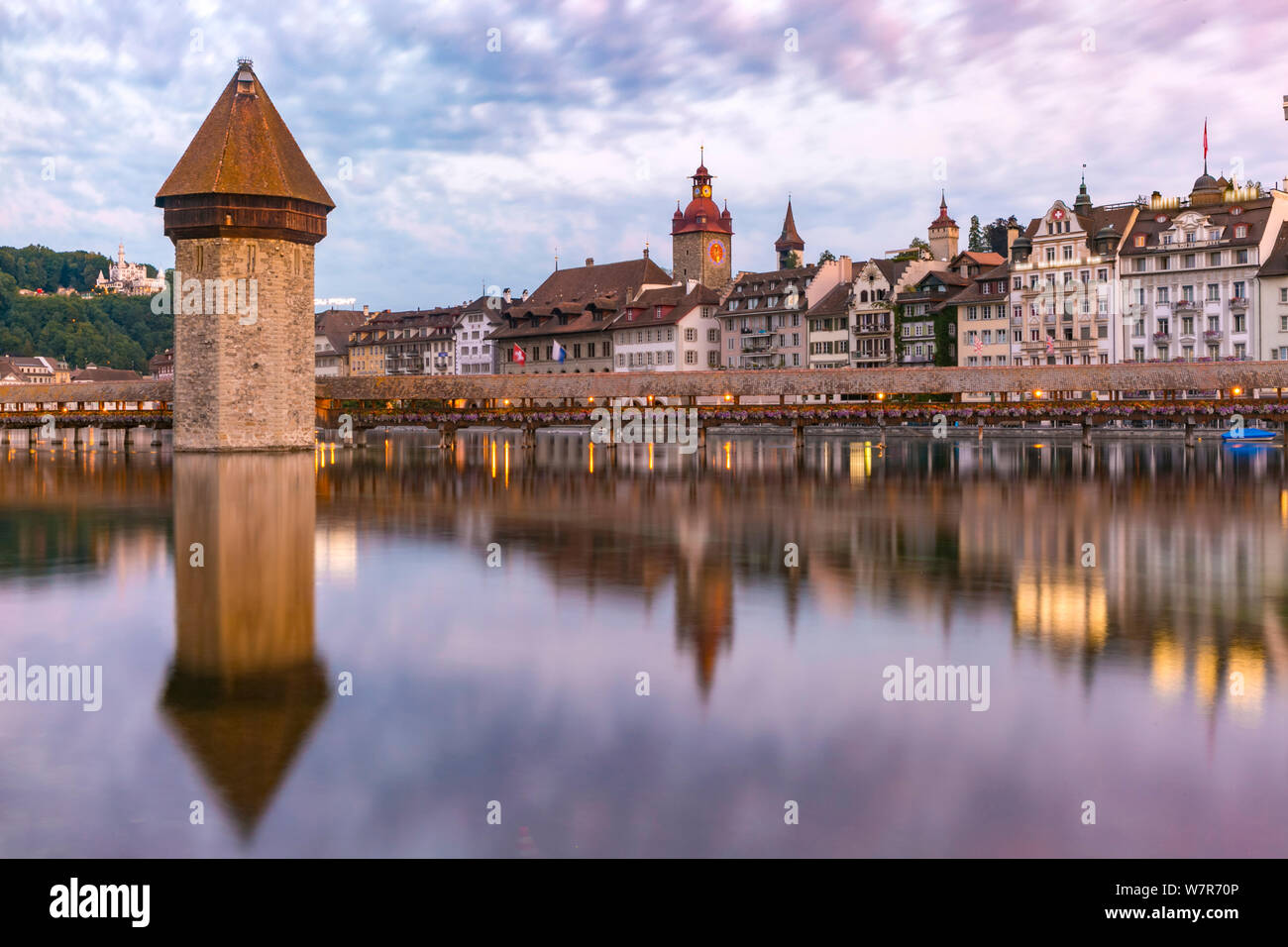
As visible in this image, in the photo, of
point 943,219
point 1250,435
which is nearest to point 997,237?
point 943,219

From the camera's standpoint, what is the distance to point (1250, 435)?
177 ft

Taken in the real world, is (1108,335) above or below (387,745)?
above

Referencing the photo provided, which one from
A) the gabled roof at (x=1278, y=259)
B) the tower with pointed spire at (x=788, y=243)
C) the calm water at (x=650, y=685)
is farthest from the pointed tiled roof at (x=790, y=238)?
the calm water at (x=650, y=685)

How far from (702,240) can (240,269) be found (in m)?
51.2

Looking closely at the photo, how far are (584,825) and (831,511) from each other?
17.1 meters

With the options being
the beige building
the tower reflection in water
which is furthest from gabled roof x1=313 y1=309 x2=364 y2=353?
the tower reflection in water

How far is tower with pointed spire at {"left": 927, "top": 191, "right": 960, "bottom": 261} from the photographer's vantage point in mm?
89438

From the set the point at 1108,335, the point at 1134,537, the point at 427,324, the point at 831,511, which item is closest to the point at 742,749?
the point at 1134,537

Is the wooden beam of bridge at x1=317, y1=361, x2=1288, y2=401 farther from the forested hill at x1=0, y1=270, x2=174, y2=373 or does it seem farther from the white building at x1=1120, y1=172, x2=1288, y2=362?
the forested hill at x1=0, y1=270, x2=174, y2=373

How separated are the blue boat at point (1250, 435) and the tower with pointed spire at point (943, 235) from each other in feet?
120

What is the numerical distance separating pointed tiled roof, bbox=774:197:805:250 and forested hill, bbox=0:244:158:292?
11430cm

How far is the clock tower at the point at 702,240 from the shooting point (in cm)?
9181
